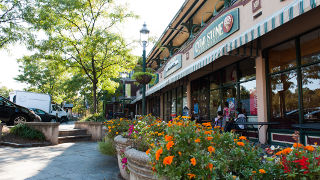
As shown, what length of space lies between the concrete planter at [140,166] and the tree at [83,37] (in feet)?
32.8

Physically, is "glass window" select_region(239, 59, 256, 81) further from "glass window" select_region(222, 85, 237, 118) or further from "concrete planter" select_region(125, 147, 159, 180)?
"concrete planter" select_region(125, 147, 159, 180)

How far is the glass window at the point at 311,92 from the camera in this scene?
18.6ft

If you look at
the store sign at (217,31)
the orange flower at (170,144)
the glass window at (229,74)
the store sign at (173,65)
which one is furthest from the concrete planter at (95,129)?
the orange flower at (170,144)

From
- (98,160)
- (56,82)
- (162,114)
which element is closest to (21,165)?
(98,160)

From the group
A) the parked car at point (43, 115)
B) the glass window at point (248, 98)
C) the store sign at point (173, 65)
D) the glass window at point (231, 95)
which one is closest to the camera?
the glass window at point (248, 98)

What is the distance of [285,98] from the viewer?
6.61 meters

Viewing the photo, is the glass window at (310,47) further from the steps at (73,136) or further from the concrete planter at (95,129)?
the steps at (73,136)

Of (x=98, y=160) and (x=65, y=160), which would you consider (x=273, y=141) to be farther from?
(x=65, y=160)

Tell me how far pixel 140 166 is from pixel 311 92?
521 cm

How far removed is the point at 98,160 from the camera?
6.20 m

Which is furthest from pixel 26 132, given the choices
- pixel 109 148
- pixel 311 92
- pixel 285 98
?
pixel 311 92

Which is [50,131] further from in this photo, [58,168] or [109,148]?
[58,168]

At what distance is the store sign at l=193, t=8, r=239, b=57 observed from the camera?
7688 mm

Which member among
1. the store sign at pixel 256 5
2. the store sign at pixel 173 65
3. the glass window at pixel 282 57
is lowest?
the glass window at pixel 282 57
